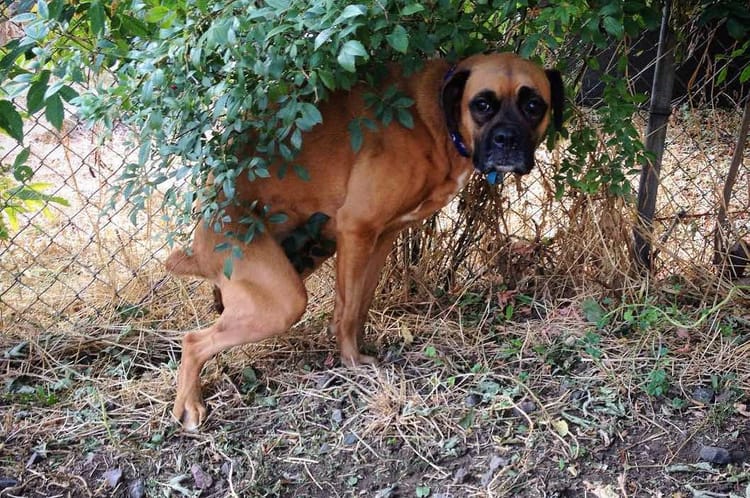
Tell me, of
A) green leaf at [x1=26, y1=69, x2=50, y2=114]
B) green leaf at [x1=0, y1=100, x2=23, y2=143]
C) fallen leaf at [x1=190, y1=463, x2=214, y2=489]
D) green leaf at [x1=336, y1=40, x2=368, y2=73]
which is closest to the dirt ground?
fallen leaf at [x1=190, y1=463, x2=214, y2=489]

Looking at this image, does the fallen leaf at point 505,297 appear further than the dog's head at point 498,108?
Yes

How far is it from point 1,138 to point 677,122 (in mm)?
4132

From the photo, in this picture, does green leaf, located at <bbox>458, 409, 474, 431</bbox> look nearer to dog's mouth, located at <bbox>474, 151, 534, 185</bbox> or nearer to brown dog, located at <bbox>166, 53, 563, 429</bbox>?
brown dog, located at <bbox>166, 53, 563, 429</bbox>

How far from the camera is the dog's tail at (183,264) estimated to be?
117 inches

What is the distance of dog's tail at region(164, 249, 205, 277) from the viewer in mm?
2973

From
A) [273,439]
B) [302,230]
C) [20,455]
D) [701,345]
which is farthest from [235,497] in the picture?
[701,345]

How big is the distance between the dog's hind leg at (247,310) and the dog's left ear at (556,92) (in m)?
1.21

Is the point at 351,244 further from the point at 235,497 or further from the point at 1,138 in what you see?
the point at 1,138

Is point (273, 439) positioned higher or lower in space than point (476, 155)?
lower

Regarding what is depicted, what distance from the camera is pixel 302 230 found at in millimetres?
3055

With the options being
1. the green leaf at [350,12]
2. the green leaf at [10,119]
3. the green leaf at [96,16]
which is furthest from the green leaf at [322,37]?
the green leaf at [10,119]

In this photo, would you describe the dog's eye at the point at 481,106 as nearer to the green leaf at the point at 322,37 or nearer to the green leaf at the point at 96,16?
the green leaf at the point at 322,37

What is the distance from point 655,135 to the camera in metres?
3.53

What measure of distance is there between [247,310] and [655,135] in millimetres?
2093
